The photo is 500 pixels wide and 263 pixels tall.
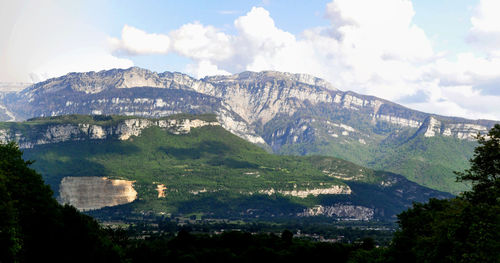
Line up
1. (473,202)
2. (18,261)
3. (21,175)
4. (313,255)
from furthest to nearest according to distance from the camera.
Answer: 1. (313,255)
2. (21,175)
3. (473,202)
4. (18,261)

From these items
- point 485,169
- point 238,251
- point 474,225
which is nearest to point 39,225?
point 238,251

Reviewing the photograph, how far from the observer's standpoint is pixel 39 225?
83.6 meters

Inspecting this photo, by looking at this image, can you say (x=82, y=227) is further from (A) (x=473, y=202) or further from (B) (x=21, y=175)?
(A) (x=473, y=202)

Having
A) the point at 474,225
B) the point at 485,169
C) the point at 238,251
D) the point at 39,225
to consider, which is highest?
the point at 485,169

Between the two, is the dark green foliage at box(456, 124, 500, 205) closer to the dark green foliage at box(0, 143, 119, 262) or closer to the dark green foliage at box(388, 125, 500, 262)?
the dark green foliage at box(388, 125, 500, 262)

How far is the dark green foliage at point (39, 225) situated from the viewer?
75.9 m

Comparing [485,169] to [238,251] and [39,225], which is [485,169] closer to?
[238,251]

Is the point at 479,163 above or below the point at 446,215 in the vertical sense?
above

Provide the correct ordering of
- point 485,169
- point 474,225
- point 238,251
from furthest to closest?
1. point 238,251
2. point 485,169
3. point 474,225

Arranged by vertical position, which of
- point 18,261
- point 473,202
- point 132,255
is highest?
point 473,202

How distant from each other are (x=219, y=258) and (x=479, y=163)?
52254mm

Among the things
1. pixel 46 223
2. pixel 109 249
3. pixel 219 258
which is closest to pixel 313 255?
pixel 219 258

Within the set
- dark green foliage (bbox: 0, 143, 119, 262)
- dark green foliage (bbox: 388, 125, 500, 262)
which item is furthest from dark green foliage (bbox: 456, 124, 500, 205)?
dark green foliage (bbox: 0, 143, 119, 262)

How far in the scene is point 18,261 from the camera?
237 ft
